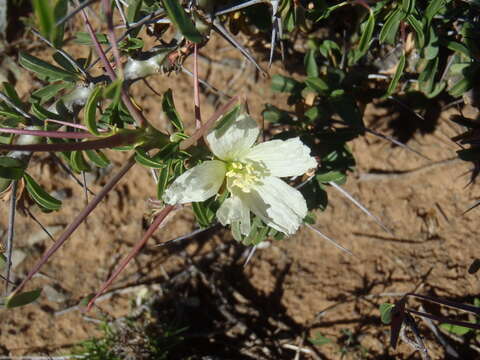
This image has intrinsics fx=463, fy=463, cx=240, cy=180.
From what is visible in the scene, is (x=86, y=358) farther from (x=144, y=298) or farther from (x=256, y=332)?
(x=256, y=332)

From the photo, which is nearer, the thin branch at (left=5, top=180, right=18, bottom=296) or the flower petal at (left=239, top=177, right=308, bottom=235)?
the thin branch at (left=5, top=180, right=18, bottom=296)

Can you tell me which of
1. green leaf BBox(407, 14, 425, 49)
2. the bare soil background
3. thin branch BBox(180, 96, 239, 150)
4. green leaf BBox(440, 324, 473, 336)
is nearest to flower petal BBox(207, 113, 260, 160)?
thin branch BBox(180, 96, 239, 150)

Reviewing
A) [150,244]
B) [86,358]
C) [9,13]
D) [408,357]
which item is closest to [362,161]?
[408,357]

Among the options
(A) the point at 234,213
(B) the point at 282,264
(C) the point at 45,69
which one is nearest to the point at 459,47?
(A) the point at 234,213

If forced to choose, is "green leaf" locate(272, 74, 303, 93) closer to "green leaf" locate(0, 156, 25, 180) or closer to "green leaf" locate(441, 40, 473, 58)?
"green leaf" locate(441, 40, 473, 58)

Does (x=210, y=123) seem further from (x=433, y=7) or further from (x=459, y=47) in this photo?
(x=459, y=47)
